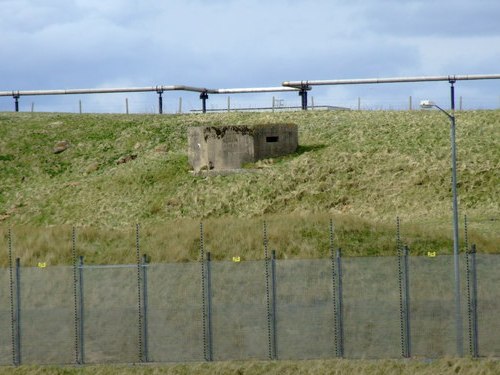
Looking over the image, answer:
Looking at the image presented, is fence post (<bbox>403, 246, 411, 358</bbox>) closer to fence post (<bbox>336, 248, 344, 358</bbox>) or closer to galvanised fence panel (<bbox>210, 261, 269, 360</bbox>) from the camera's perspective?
fence post (<bbox>336, 248, 344, 358</bbox>)

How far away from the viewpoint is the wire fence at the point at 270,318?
2875 centimetres

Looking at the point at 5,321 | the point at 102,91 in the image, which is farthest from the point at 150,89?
the point at 5,321

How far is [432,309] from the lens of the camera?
29.5m

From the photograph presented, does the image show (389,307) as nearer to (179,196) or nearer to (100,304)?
(100,304)

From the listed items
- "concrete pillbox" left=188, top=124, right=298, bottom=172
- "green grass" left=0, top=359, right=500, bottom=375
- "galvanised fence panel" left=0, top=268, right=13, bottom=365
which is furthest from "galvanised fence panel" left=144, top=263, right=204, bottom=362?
"concrete pillbox" left=188, top=124, right=298, bottom=172

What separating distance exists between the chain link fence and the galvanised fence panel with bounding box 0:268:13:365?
34mm

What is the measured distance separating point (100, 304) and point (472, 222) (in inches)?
908

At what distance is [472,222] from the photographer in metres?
49.5

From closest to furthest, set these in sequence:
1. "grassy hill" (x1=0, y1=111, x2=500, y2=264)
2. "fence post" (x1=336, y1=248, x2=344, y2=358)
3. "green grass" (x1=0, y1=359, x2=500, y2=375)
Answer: "green grass" (x1=0, y1=359, x2=500, y2=375) < "fence post" (x1=336, y1=248, x2=344, y2=358) < "grassy hill" (x1=0, y1=111, x2=500, y2=264)

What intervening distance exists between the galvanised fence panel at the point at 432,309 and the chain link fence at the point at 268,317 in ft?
0.09

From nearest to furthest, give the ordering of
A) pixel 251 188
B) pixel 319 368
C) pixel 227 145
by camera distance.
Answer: pixel 319 368 < pixel 251 188 < pixel 227 145

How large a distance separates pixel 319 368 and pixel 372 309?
2.64 metres

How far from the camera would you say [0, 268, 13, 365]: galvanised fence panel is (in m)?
29.8

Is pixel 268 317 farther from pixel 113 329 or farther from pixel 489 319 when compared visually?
pixel 489 319
